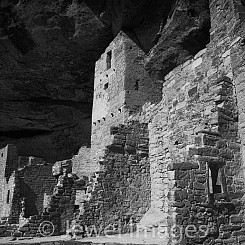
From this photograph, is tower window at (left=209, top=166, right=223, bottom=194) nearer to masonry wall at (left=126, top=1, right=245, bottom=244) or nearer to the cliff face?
masonry wall at (left=126, top=1, right=245, bottom=244)

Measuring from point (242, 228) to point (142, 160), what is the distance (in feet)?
12.2

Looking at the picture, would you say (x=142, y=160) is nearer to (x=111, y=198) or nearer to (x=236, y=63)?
(x=111, y=198)

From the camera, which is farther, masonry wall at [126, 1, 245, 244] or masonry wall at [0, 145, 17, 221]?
masonry wall at [0, 145, 17, 221]

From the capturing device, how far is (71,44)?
1622 centimetres

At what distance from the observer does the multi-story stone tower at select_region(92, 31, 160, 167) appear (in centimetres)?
1459

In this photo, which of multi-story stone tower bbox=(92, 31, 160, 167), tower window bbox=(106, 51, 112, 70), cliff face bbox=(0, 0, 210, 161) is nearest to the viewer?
cliff face bbox=(0, 0, 210, 161)

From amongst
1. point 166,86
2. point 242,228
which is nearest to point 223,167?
point 242,228

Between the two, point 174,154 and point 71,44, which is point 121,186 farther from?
point 71,44

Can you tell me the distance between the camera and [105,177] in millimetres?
8859

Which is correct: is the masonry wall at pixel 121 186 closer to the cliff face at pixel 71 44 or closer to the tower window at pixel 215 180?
the tower window at pixel 215 180

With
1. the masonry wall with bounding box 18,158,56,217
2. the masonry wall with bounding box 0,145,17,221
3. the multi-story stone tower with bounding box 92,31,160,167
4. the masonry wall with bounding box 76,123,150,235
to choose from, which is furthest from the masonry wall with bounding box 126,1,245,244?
the masonry wall with bounding box 0,145,17,221

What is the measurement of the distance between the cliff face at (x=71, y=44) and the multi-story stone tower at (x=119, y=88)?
0.56 meters

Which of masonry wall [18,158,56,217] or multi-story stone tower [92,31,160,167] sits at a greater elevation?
multi-story stone tower [92,31,160,167]

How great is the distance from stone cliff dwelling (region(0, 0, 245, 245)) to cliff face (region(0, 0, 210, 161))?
705 millimetres
